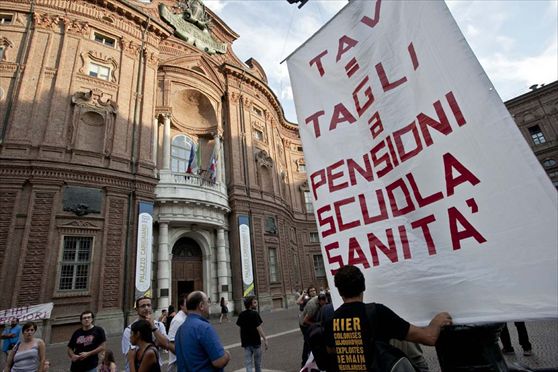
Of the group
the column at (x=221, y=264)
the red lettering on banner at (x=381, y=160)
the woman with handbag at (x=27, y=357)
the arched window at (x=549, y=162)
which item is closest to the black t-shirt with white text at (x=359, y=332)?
the red lettering on banner at (x=381, y=160)

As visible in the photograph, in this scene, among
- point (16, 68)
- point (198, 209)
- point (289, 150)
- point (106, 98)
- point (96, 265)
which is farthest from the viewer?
point (289, 150)

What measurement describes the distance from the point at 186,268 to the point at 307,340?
16.0 metres

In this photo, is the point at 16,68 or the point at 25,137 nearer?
the point at 25,137

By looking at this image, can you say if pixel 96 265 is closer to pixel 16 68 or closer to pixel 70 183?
pixel 70 183

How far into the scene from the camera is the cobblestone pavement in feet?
17.4

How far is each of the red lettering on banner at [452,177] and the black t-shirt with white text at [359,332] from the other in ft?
2.68

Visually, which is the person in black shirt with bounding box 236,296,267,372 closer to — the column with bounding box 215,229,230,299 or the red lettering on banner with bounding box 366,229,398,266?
the red lettering on banner with bounding box 366,229,398,266

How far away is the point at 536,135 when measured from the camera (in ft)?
93.8

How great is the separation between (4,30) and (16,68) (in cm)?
254

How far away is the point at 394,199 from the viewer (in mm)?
2057

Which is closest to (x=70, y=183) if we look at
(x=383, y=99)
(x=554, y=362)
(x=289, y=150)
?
(x=383, y=99)

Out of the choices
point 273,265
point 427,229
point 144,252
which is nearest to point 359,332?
point 427,229

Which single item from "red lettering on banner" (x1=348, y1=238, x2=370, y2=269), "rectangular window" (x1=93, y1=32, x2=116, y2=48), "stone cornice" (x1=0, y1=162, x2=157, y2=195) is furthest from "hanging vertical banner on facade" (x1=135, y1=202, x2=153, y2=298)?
"red lettering on banner" (x1=348, y1=238, x2=370, y2=269)

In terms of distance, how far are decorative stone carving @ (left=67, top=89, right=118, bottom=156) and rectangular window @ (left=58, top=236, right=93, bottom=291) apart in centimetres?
450
